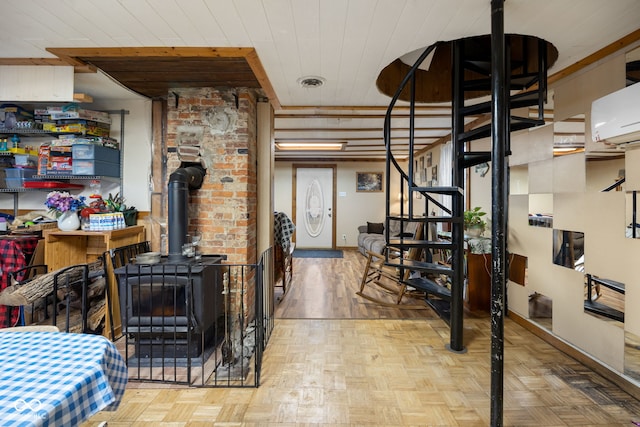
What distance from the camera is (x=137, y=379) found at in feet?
7.14

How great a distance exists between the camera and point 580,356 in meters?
2.36

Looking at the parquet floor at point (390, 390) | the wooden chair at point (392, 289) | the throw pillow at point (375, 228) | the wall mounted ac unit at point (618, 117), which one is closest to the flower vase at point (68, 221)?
the parquet floor at point (390, 390)

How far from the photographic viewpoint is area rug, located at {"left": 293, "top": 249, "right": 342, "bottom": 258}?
6.77 meters

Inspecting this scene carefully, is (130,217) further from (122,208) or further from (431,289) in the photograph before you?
(431,289)

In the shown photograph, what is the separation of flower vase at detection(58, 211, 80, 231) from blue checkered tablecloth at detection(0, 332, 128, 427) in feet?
5.83

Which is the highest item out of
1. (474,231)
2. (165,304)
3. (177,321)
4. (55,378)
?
(474,231)

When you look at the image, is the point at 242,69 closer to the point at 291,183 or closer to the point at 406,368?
the point at 406,368

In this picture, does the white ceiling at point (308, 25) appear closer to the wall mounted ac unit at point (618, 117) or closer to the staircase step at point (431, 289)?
the wall mounted ac unit at point (618, 117)

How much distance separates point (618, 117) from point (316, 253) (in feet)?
18.9

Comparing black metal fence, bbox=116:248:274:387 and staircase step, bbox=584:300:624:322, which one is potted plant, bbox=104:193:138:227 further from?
staircase step, bbox=584:300:624:322

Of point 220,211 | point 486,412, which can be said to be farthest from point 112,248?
point 486,412

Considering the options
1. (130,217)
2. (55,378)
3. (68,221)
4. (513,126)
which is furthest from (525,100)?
(68,221)

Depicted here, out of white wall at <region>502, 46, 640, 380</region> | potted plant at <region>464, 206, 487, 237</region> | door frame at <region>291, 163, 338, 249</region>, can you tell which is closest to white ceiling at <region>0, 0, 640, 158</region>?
white wall at <region>502, 46, 640, 380</region>

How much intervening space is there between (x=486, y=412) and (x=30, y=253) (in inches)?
145
